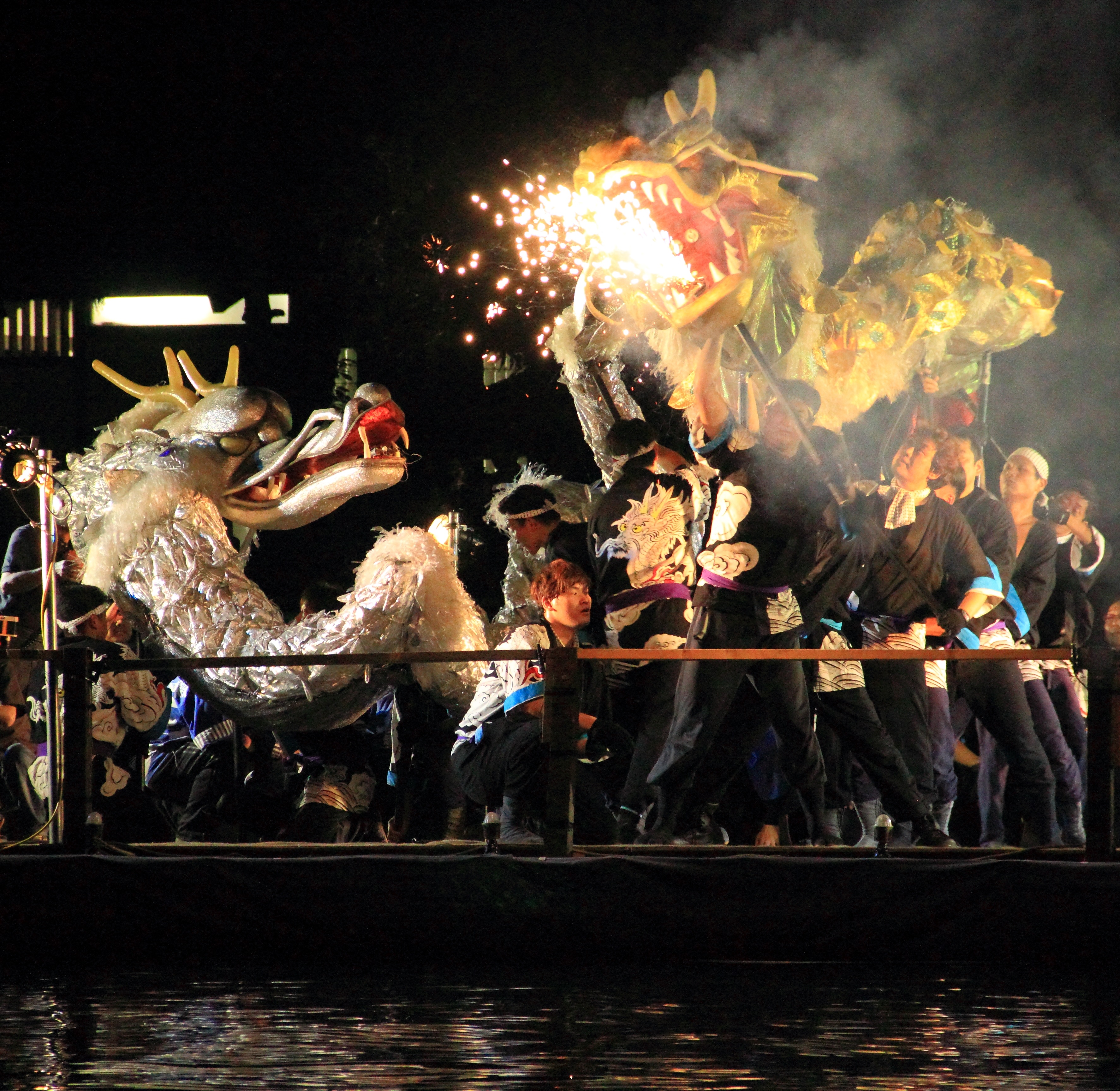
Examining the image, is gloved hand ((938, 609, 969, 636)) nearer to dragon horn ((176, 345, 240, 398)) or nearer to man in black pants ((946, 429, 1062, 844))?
man in black pants ((946, 429, 1062, 844))

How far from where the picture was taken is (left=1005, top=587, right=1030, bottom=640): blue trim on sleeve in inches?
300

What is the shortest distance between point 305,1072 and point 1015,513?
191 inches

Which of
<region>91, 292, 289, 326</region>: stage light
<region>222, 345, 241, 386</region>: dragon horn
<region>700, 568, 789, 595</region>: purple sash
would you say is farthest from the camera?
<region>91, 292, 289, 326</region>: stage light

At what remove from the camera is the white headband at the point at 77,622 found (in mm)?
7797

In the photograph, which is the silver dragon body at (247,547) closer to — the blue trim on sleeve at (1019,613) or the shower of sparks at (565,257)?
the shower of sparks at (565,257)

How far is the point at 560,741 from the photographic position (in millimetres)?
5883

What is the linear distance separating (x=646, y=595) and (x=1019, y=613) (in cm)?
153

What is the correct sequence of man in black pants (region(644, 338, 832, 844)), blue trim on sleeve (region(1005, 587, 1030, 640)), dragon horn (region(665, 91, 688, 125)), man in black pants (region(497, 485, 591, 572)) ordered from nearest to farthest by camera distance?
1. man in black pants (region(644, 338, 832, 844))
2. dragon horn (region(665, 91, 688, 125))
3. blue trim on sleeve (region(1005, 587, 1030, 640))
4. man in black pants (region(497, 485, 591, 572))

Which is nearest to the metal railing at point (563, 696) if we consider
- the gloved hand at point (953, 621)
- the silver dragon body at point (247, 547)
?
the gloved hand at point (953, 621)

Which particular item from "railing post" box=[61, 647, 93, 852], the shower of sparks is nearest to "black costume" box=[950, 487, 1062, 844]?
the shower of sparks

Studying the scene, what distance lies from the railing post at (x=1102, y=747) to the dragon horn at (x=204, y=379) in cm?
460

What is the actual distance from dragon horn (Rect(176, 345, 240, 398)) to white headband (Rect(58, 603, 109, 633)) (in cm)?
135

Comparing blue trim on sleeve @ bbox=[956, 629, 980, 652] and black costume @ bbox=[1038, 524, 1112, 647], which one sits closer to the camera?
blue trim on sleeve @ bbox=[956, 629, 980, 652]

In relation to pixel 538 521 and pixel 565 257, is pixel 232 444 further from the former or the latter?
pixel 565 257
